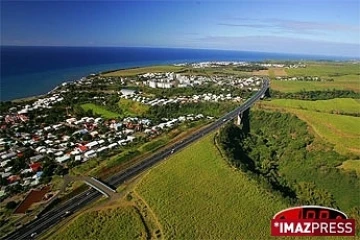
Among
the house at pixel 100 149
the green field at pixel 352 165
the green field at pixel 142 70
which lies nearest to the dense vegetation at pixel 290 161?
the green field at pixel 352 165

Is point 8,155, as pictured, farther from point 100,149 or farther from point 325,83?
point 325,83

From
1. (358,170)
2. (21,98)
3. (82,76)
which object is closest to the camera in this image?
(21,98)


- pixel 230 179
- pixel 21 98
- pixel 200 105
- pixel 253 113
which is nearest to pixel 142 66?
pixel 200 105

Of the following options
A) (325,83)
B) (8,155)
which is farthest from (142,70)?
(325,83)

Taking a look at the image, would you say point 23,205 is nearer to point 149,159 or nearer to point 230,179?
point 149,159

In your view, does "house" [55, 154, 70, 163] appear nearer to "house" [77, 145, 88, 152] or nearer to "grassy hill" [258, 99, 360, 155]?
"house" [77, 145, 88, 152]

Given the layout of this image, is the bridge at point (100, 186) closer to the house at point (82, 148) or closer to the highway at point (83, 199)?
the highway at point (83, 199)
